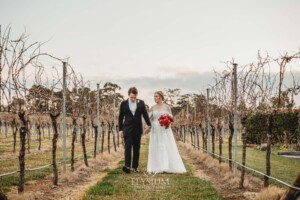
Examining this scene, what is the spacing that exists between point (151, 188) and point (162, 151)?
2805mm

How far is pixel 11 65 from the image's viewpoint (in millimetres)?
7832

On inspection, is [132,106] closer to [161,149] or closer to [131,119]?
[131,119]

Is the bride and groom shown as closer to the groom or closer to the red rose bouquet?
the groom

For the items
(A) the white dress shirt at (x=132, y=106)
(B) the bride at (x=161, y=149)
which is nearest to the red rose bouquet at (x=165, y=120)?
(B) the bride at (x=161, y=149)

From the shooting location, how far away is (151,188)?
7961mm

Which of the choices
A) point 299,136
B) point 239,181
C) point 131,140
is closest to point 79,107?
point 131,140

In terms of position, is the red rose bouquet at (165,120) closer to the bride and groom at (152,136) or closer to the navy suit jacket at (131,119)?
the bride and groom at (152,136)

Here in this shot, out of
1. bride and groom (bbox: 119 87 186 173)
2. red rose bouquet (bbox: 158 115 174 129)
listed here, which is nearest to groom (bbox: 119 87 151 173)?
bride and groom (bbox: 119 87 186 173)

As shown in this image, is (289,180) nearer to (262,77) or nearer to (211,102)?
(262,77)

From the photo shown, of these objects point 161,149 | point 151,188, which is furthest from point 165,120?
point 151,188

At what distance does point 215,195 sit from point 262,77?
4.16 metres

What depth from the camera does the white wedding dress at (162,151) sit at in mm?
10602

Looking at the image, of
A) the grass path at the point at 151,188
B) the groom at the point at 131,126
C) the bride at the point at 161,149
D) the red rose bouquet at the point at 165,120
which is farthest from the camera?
the red rose bouquet at the point at 165,120

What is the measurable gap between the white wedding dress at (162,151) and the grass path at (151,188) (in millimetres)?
870
